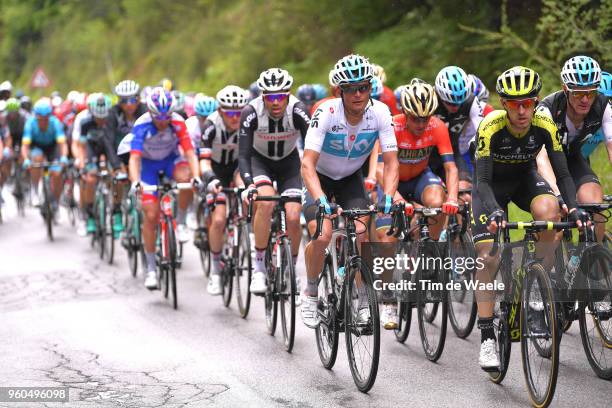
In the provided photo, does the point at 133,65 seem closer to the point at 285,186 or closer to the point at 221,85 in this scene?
the point at 221,85

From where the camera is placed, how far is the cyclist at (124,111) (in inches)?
525

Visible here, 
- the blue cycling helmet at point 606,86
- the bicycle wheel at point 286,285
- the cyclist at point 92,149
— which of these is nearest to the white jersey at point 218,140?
the bicycle wheel at point 286,285

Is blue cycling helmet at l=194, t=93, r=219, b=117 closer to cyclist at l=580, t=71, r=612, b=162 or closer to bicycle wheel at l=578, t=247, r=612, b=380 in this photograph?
cyclist at l=580, t=71, r=612, b=162

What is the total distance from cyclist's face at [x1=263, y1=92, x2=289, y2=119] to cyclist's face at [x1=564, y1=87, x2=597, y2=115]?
2.59m

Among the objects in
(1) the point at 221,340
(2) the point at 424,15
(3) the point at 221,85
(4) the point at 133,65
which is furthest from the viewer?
(4) the point at 133,65

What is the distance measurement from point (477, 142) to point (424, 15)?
13.1 m

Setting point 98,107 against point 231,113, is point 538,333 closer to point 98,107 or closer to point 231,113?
point 231,113

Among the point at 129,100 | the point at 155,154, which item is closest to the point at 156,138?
the point at 155,154

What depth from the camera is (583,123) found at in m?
8.07

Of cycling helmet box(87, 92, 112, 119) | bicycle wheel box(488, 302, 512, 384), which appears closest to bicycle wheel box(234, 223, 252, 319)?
bicycle wheel box(488, 302, 512, 384)

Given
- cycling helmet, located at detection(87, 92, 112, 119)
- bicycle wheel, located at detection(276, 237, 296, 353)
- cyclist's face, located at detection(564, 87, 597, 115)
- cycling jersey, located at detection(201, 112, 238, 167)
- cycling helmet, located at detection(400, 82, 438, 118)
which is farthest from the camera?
cycling helmet, located at detection(87, 92, 112, 119)

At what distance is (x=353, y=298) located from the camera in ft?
23.4

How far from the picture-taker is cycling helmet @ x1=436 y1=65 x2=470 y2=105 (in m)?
8.93

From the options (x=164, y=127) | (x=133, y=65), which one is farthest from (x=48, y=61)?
(x=164, y=127)
